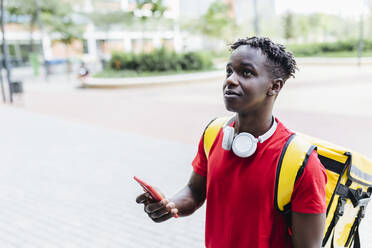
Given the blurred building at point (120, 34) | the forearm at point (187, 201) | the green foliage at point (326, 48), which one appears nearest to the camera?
the forearm at point (187, 201)

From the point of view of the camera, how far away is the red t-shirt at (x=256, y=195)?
1.27m

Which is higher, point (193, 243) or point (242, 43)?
point (242, 43)

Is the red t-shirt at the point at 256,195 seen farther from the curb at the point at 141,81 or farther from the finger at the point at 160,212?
the curb at the point at 141,81

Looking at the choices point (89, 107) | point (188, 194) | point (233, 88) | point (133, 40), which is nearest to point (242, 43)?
point (233, 88)

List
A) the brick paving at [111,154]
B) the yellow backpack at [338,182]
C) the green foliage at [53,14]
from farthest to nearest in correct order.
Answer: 1. the green foliage at [53,14]
2. the brick paving at [111,154]
3. the yellow backpack at [338,182]

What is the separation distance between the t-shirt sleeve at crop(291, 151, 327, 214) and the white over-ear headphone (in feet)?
0.61

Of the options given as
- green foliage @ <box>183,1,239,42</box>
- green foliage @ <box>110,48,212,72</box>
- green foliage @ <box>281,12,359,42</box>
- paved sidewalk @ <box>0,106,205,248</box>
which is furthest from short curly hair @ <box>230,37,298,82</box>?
green foliage @ <box>281,12,359,42</box>

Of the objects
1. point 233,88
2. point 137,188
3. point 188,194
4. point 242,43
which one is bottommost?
point 137,188

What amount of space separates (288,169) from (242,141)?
19 cm

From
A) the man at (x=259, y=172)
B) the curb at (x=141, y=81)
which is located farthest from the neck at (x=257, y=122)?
the curb at (x=141, y=81)

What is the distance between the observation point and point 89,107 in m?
12.9

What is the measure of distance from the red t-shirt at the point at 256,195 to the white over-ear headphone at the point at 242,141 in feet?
0.08

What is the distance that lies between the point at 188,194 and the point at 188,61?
19.3 meters

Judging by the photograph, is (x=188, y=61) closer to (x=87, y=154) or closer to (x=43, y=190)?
(x=87, y=154)
